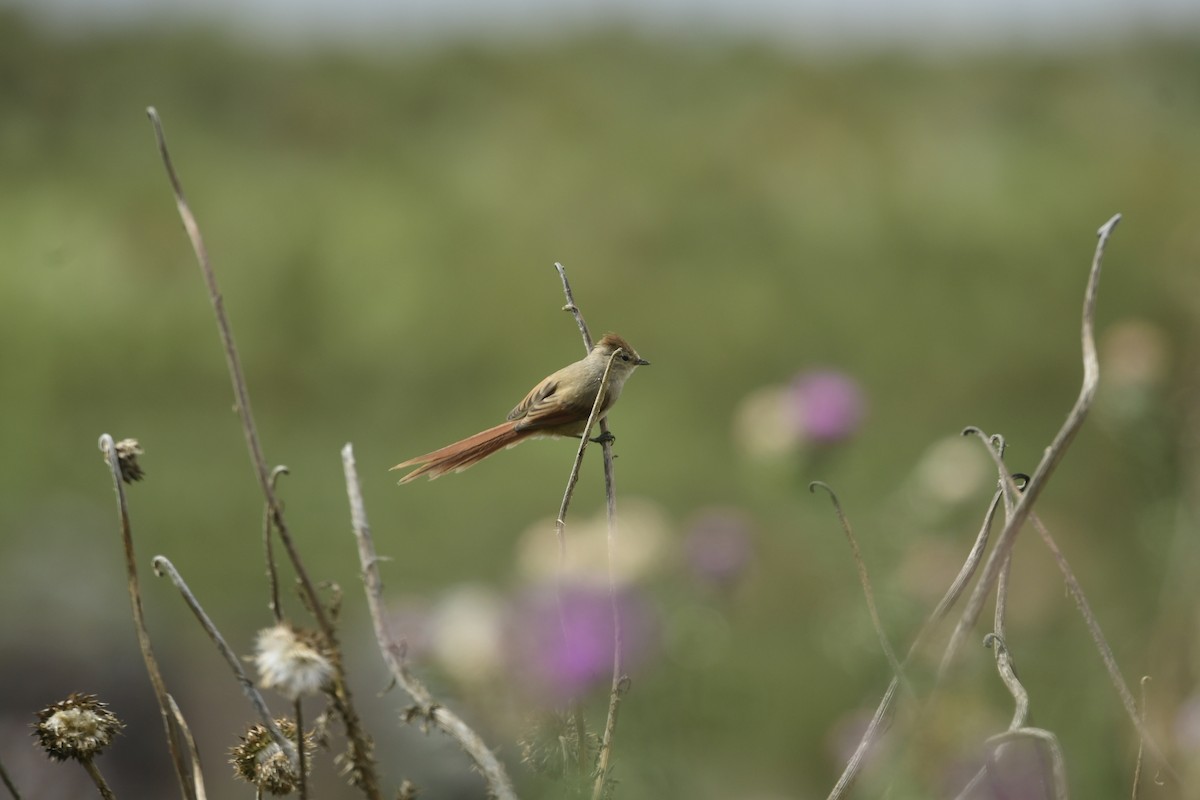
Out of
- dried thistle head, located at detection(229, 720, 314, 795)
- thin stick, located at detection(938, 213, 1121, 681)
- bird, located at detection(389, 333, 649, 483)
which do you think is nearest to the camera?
thin stick, located at detection(938, 213, 1121, 681)

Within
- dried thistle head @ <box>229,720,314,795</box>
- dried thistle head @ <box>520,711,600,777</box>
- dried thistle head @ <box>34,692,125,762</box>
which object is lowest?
dried thistle head @ <box>520,711,600,777</box>

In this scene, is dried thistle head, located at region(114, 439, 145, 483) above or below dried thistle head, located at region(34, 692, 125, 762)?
above

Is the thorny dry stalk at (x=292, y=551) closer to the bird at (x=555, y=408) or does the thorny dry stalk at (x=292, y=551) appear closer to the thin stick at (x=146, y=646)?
the thin stick at (x=146, y=646)

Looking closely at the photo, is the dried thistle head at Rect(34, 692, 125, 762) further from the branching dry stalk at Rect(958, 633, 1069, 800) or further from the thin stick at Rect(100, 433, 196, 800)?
the branching dry stalk at Rect(958, 633, 1069, 800)

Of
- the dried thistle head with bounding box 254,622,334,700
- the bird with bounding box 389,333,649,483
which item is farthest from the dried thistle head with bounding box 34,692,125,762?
the bird with bounding box 389,333,649,483

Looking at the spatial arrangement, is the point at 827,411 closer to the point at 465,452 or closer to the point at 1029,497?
the point at 465,452

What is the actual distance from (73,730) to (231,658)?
134mm

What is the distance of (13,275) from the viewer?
611cm

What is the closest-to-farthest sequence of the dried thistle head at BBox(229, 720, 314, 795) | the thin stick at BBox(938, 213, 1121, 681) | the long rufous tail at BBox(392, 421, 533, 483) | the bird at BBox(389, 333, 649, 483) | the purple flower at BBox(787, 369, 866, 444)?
the thin stick at BBox(938, 213, 1121, 681) → the dried thistle head at BBox(229, 720, 314, 795) → the long rufous tail at BBox(392, 421, 533, 483) → the bird at BBox(389, 333, 649, 483) → the purple flower at BBox(787, 369, 866, 444)

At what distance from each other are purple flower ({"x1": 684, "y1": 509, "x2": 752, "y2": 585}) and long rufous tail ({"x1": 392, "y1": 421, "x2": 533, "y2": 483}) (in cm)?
150

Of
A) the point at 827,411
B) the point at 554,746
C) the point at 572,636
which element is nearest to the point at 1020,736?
the point at 554,746

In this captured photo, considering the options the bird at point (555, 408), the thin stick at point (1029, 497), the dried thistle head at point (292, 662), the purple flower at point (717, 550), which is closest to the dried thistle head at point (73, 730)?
the dried thistle head at point (292, 662)

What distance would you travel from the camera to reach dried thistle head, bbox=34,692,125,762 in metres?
0.63

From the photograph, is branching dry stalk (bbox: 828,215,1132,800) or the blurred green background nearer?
branching dry stalk (bbox: 828,215,1132,800)
